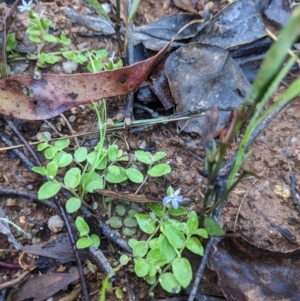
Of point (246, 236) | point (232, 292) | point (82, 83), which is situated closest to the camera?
point (232, 292)

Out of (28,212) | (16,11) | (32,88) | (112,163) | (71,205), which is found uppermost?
(16,11)

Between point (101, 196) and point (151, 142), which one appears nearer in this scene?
point (101, 196)

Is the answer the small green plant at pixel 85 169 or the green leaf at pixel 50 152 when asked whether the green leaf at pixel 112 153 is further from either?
the green leaf at pixel 50 152

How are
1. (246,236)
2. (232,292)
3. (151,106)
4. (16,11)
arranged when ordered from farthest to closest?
(16,11) < (151,106) < (246,236) < (232,292)

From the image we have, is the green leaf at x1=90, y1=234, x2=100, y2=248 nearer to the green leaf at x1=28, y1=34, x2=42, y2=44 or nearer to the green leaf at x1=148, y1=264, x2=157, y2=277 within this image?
the green leaf at x1=148, y1=264, x2=157, y2=277

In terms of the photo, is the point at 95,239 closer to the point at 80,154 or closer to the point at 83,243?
the point at 83,243

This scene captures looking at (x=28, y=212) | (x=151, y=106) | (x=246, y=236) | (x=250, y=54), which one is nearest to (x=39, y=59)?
(x=151, y=106)

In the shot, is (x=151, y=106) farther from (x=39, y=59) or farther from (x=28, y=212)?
(x=28, y=212)

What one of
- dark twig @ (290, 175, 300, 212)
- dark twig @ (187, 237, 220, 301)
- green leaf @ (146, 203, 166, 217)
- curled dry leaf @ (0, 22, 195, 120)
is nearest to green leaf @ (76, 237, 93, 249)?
green leaf @ (146, 203, 166, 217)
